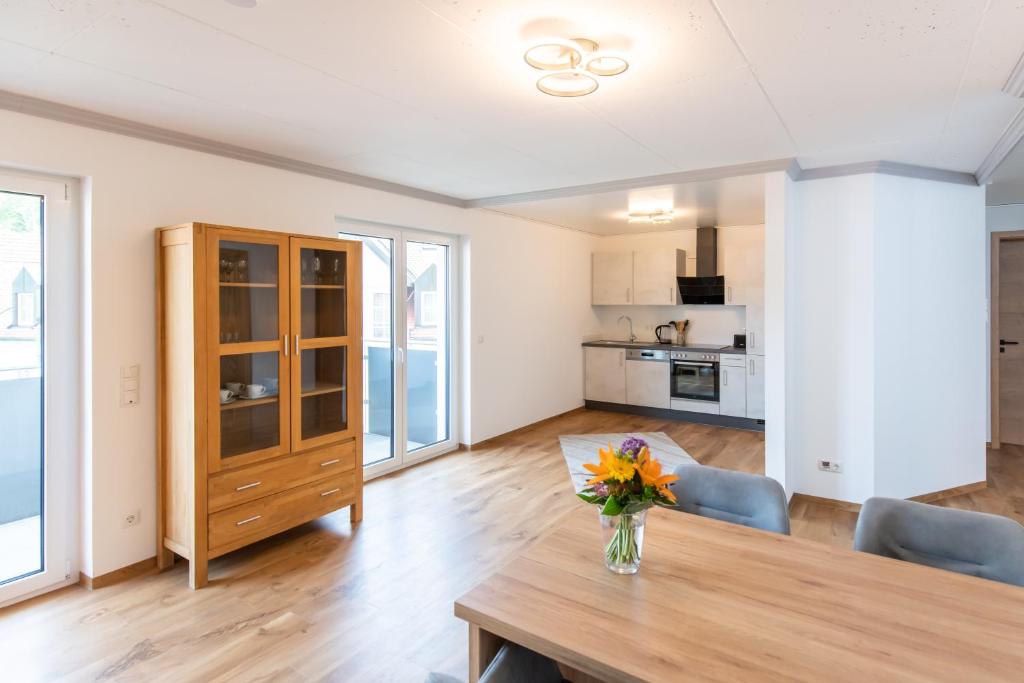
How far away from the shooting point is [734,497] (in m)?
2.12

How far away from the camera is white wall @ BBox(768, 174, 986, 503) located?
13.1 ft

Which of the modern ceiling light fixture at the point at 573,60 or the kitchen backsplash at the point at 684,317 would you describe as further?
the kitchen backsplash at the point at 684,317

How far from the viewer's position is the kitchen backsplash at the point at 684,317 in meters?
7.00

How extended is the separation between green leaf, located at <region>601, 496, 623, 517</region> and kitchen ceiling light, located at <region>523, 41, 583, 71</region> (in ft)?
5.14

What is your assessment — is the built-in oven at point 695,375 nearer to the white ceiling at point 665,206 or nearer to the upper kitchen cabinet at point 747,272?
the upper kitchen cabinet at point 747,272

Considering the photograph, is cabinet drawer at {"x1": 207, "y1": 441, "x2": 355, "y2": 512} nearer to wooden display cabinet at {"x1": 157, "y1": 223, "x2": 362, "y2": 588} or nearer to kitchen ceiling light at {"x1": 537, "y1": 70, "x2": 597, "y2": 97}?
wooden display cabinet at {"x1": 157, "y1": 223, "x2": 362, "y2": 588}

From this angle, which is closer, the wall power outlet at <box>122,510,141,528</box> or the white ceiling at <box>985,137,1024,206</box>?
the wall power outlet at <box>122,510,141,528</box>

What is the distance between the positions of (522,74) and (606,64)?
1.33 ft

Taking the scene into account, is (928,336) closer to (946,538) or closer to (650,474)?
(946,538)

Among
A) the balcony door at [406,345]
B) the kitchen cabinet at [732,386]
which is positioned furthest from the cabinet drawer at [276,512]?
the kitchen cabinet at [732,386]

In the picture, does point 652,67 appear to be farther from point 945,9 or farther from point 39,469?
point 39,469

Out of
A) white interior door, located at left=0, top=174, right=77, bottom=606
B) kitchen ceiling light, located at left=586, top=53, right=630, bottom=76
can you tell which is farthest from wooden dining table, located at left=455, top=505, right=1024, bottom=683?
white interior door, located at left=0, top=174, right=77, bottom=606

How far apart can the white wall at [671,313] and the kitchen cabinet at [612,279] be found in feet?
0.91

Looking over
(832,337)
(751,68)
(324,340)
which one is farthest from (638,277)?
(751,68)
